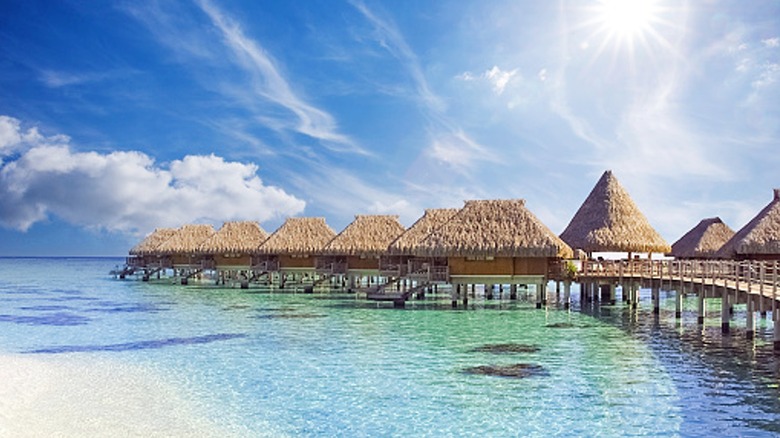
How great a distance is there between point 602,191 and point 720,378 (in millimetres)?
24440

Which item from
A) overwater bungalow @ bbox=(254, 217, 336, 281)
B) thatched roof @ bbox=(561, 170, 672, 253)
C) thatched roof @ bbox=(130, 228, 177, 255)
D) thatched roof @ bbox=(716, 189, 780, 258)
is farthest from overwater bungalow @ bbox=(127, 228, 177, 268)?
thatched roof @ bbox=(716, 189, 780, 258)

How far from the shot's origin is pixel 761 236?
30703mm

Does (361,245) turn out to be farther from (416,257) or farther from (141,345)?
(141,345)

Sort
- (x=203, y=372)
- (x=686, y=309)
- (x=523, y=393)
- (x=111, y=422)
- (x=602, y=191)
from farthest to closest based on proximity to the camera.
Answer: (x=602, y=191)
(x=686, y=309)
(x=203, y=372)
(x=523, y=393)
(x=111, y=422)

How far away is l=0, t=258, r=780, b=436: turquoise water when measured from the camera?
1165cm

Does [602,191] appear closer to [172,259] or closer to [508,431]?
[508,431]

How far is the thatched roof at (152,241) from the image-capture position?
2334 inches

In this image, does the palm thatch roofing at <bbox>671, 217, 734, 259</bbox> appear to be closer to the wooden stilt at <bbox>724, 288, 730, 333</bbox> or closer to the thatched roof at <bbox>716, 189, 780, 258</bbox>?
the thatched roof at <bbox>716, 189, 780, 258</bbox>

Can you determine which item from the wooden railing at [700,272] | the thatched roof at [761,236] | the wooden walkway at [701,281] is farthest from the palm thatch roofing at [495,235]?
the thatched roof at [761,236]

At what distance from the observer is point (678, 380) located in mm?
14695

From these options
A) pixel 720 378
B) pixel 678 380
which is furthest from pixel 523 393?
pixel 720 378

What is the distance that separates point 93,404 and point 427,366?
685cm

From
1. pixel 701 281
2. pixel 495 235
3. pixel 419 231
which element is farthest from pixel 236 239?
pixel 701 281

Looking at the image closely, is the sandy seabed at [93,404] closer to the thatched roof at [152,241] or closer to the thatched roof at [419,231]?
the thatched roof at [419,231]
